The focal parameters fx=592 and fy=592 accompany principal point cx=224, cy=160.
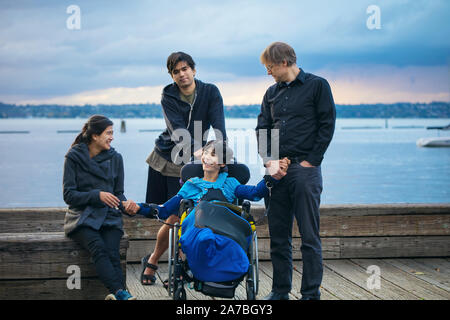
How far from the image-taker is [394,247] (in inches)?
197

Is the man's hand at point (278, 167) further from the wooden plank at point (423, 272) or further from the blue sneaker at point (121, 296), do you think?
the wooden plank at point (423, 272)

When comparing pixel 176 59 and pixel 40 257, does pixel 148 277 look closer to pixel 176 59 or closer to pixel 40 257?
pixel 40 257

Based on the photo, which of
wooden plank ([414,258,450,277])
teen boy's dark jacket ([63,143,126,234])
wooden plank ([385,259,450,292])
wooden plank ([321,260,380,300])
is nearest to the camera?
teen boy's dark jacket ([63,143,126,234])

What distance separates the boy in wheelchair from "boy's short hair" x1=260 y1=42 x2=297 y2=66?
59 cm

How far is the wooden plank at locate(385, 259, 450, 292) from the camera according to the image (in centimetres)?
427

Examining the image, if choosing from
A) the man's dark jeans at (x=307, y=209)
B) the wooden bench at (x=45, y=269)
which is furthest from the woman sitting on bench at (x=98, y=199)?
the man's dark jeans at (x=307, y=209)

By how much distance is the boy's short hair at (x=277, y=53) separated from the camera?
360 cm

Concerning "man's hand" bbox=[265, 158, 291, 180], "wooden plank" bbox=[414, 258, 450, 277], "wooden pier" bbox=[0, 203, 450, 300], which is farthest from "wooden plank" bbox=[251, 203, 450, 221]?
"man's hand" bbox=[265, 158, 291, 180]

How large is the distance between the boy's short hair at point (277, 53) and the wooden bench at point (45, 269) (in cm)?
155

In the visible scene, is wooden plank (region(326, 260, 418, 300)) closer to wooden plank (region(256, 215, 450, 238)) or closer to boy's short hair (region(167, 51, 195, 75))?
wooden plank (region(256, 215, 450, 238))

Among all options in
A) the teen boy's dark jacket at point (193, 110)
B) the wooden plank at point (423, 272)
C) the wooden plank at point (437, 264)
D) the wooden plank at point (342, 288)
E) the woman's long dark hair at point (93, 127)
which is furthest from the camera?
the wooden plank at point (437, 264)

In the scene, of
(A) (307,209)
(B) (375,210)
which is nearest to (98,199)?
(A) (307,209)

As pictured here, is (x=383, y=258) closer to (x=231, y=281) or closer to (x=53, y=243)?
(x=231, y=281)

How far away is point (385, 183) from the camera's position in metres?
17.8
